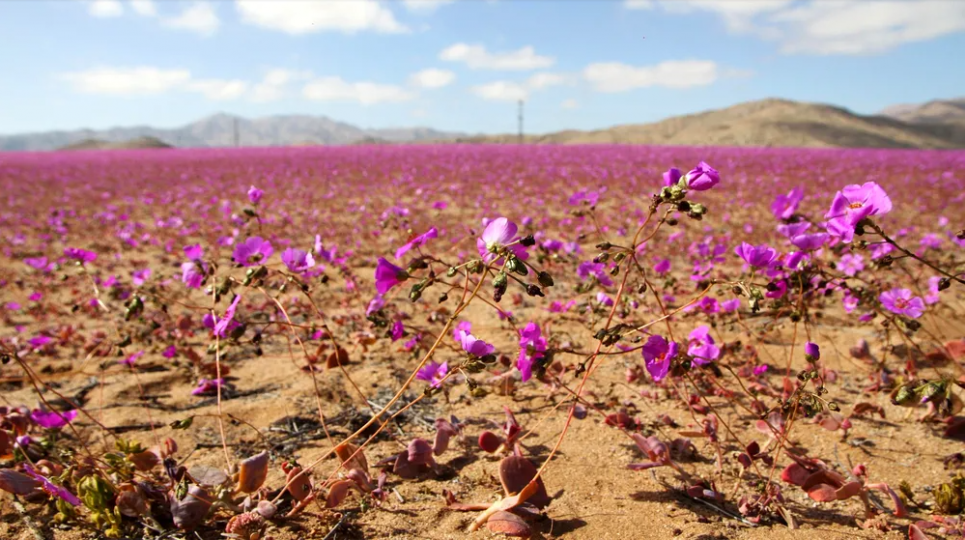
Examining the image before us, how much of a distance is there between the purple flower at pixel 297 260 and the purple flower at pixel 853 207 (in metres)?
1.49

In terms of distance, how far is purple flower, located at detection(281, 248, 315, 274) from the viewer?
1690 mm

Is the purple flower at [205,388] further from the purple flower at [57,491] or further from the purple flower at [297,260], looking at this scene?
the purple flower at [297,260]

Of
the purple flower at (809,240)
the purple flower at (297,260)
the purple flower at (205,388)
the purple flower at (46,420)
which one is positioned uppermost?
the purple flower at (809,240)

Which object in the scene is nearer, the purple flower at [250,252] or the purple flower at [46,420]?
the purple flower at [250,252]

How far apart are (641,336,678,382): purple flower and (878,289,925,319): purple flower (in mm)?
1076

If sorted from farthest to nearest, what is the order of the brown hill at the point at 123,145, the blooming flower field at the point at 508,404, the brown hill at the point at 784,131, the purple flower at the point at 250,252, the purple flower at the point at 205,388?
the brown hill at the point at 123,145 → the brown hill at the point at 784,131 → the purple flower at the point at 205,388 → the purple flower at the point at 250,252 → the blooming flower field at the point at 508,404

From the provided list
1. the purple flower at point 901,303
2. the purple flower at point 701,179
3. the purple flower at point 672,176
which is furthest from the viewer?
the purple flower at point 901,303

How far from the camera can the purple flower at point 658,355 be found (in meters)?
1.34

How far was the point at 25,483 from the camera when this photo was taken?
1.56 m

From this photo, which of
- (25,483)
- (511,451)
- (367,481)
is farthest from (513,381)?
(25,483)

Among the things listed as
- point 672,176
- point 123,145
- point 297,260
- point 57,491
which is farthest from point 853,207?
point 123,145

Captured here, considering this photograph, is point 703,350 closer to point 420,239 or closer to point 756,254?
point 756,254

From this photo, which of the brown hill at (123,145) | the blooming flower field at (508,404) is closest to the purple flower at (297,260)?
the blooming flower field at (508,404)

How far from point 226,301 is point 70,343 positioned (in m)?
1.03
